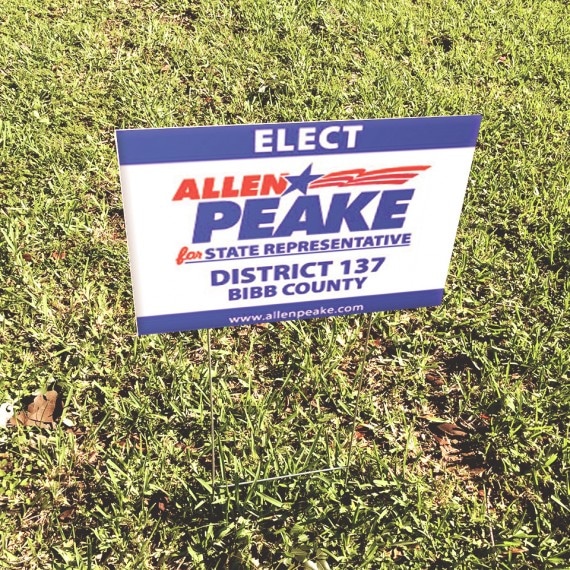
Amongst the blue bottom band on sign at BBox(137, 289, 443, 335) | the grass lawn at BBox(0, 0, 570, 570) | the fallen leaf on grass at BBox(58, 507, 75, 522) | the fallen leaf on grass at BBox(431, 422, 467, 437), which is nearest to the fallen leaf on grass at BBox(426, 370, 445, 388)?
the grass lawn at BBox(0, 0, 570, 570)

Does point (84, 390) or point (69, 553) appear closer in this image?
point (69, 553)

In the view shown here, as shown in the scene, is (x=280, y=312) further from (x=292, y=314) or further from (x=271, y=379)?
(x=271, y=379)

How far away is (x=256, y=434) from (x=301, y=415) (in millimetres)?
228

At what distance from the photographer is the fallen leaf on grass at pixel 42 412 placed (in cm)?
242

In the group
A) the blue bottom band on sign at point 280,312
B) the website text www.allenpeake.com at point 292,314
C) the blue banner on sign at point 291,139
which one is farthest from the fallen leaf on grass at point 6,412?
the blue banner on sign at point 291,139

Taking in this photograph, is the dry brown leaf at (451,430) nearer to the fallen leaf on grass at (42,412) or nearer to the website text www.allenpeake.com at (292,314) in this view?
the website text www.allenpeake.com at (292,314)

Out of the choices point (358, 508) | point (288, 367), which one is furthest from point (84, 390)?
point (358, 508)

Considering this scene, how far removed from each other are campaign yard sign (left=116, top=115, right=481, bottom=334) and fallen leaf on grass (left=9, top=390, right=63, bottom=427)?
1.02m

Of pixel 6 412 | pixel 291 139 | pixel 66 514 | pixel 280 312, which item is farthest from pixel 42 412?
pixel 291 139

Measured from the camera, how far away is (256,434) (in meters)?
2.41

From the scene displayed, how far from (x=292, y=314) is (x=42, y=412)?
4.21ft

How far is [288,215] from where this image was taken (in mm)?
1624

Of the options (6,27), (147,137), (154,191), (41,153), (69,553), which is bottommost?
(69,553)

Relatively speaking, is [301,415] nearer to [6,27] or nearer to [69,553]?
[69,553]
